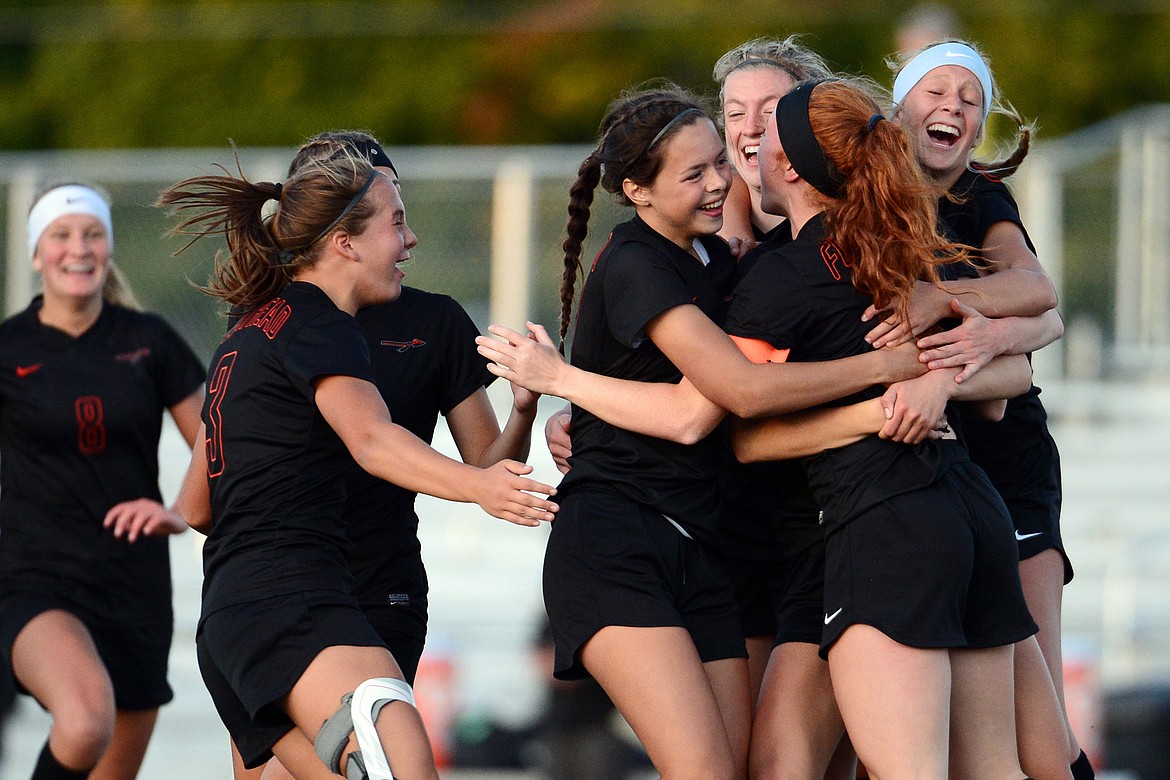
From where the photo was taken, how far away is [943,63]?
12.9 ft

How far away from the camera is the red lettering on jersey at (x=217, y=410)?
3656 millimetres

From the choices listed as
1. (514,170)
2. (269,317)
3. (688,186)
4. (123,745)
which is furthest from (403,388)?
(514,170)

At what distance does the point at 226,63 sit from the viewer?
17.0m

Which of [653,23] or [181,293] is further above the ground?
[653,23]

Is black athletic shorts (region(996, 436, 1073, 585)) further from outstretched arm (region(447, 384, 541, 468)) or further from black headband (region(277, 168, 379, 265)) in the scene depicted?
black headband (region(277, 168, 379, 265))

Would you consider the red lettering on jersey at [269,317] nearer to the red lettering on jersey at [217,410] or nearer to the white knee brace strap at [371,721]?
the red lettering on jersey at [217,410]

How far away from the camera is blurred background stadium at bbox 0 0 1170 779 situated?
9.37 m

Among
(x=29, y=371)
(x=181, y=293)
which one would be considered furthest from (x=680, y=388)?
(x=181, y=293)

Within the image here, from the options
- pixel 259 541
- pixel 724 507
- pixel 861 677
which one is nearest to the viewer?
pixel 861 677

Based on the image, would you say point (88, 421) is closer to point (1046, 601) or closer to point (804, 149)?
point (804, 149)

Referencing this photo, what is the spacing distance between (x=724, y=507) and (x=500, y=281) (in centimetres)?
674

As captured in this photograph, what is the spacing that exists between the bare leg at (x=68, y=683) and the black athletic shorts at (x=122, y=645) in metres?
0.04

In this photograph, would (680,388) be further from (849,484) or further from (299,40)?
(299,40)

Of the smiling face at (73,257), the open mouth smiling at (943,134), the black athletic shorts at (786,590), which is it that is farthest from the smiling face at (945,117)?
the smiling face at (73,257)
